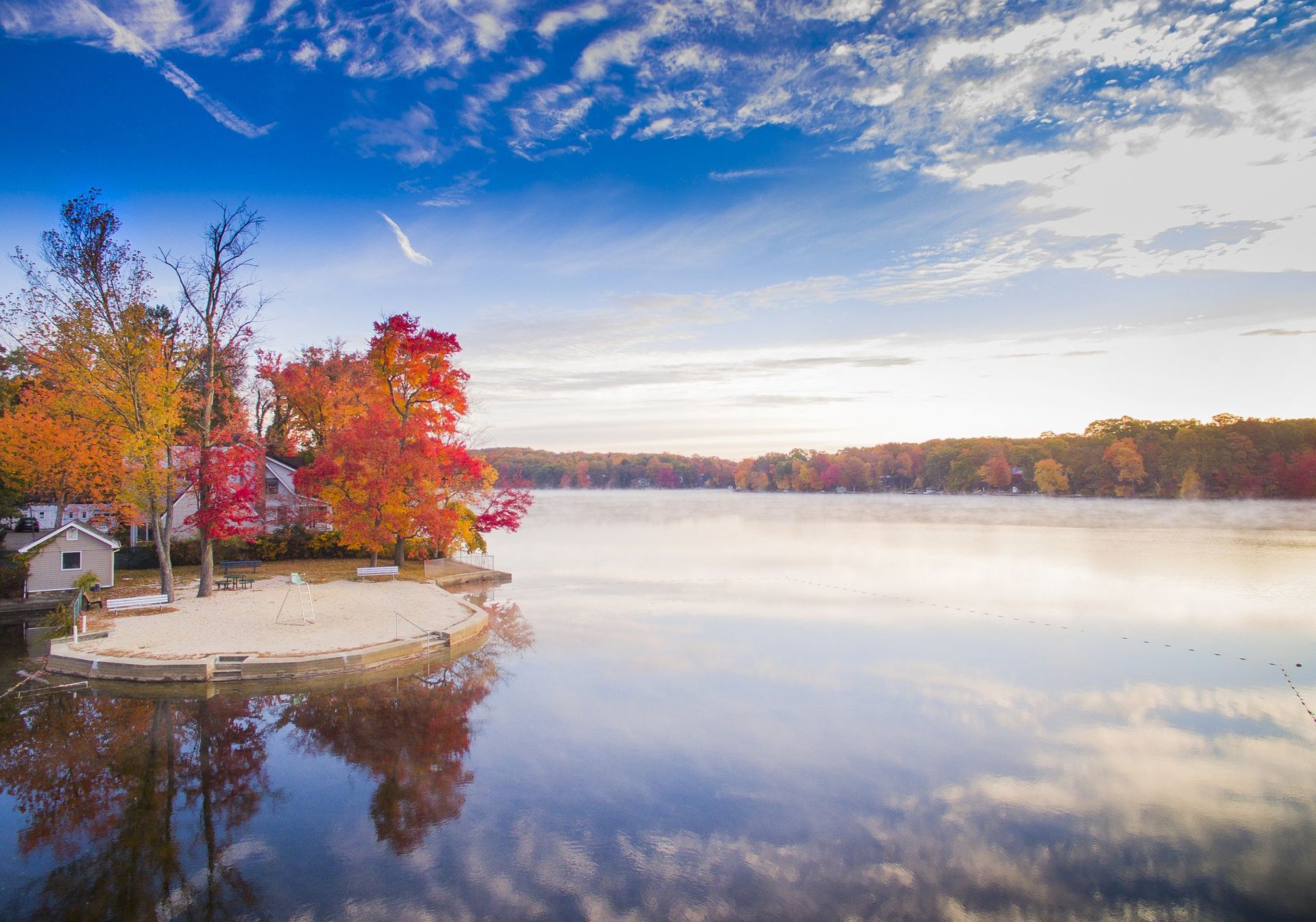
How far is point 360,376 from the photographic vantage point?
132ft

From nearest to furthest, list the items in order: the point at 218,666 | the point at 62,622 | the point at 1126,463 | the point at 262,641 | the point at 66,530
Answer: the point at 218,666 → the point at 262,641 → the point at 62,622 → the point at 66,530 → the point at 1126,463

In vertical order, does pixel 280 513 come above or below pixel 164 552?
above

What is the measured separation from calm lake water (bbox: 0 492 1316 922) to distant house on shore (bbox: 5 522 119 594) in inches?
231

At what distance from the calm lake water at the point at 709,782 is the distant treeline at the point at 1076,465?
22045mm

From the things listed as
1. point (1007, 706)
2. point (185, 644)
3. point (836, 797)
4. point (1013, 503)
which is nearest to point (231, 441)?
point (185, 644)

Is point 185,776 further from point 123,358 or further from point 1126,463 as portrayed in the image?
point 1126,463

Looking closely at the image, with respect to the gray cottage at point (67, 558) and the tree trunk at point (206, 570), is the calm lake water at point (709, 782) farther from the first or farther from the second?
the gray cottage at point (67, 558)

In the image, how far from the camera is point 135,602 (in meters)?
18.1

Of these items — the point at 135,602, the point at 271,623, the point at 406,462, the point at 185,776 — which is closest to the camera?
the point at 185,776

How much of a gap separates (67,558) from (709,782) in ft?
72.3

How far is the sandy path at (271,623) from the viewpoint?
14180mm

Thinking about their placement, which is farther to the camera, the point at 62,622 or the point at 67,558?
the point at 67,558

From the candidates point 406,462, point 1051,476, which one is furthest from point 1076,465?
point 406,462

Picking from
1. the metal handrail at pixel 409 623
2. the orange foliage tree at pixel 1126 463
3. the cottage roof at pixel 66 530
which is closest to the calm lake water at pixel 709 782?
the metal handrail at pixel 409 623
